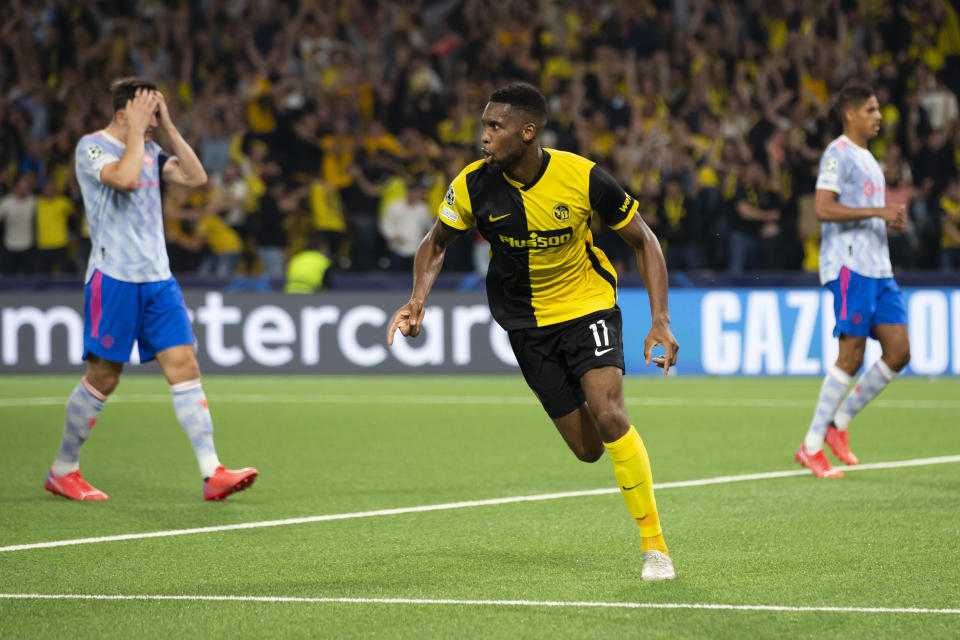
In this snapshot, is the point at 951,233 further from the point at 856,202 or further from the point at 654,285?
the point at 654,285

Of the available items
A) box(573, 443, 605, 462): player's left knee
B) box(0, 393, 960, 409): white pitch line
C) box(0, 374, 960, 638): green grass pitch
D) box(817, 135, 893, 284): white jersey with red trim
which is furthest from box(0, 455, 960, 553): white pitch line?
box(0, 393, 960, 409): white pitch line

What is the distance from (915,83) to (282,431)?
11.0 metres

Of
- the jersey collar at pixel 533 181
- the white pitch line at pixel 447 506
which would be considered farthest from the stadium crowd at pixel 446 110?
the jersey collar at pixel 533 181

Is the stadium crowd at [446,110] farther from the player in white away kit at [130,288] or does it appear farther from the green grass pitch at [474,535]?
the player in white away kit at [130,288]

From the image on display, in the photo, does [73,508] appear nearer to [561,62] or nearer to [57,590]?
[57,590]

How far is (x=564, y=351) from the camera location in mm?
5719

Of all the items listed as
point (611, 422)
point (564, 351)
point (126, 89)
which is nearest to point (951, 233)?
point (126, 89)

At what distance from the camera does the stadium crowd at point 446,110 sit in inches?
661

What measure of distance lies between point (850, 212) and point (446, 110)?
11499 millimetres

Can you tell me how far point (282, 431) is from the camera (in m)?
11.3

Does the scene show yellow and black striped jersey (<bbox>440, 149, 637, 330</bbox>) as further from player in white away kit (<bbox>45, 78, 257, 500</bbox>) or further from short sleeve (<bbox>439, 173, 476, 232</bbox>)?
player in white away kit (<bbox>45, 78, 257, 500</bbox>)

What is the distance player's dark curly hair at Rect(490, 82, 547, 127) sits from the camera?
5480 mm

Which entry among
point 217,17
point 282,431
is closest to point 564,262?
point 282,431

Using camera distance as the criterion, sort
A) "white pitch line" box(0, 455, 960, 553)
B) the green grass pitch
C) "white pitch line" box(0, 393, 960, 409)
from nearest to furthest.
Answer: the green grass pitch → "white pitch line" box(0, 455, 960, 553) → "white pitch line" box(0, 393, 960, 409)
